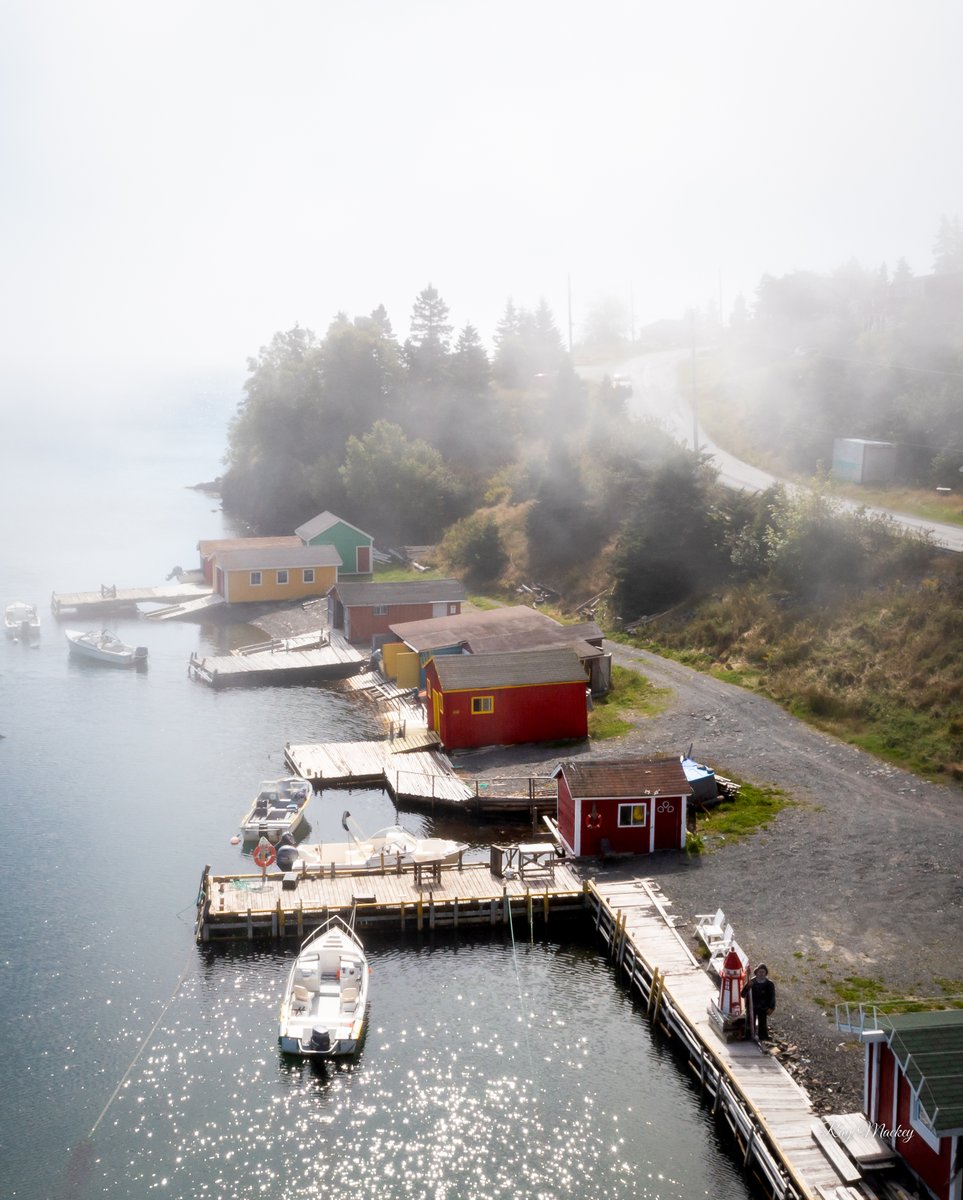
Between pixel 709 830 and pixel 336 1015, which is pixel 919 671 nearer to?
pixel 709 830

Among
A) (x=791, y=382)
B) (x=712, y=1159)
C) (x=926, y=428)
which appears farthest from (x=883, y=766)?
(x=791, y=382)

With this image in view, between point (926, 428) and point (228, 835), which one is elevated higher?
point (926, 428)

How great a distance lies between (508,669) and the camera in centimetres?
4634

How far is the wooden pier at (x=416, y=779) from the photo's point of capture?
133 feet

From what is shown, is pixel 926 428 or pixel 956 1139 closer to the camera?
pixel 956 1139

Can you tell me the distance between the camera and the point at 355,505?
101 metres

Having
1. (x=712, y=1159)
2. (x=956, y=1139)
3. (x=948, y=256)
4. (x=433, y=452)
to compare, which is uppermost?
(x=948, y=256)

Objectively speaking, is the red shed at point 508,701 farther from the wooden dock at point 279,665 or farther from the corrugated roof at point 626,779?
the wooden dock at point 279,665

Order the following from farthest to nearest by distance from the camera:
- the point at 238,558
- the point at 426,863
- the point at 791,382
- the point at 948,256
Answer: the point at 948,256 → the point at 791,382 → the point at 238,558 → the point at 426,863

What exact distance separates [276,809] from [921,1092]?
82.9 ft

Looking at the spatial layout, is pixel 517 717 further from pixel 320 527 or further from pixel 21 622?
pixel 320 527

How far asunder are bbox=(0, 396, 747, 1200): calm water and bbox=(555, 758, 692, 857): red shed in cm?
454

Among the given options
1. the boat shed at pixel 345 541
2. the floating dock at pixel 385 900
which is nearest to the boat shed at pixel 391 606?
the boat shed at pixel 345 541

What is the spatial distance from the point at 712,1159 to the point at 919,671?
27812 mm
